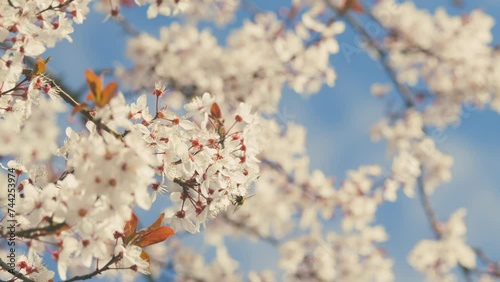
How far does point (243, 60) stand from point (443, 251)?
3.64 meters

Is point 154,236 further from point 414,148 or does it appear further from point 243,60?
point 414,148

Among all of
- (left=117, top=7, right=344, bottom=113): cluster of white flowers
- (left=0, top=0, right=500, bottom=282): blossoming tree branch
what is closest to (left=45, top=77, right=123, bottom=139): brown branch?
(left=0, top=0, right=500, bottom=282): blossoming tree branch

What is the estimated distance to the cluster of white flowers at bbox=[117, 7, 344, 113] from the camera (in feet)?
19.7

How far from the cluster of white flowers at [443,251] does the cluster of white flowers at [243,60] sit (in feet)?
8.99

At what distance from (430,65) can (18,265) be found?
7.49 m

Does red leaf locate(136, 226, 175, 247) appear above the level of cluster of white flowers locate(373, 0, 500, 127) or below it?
below

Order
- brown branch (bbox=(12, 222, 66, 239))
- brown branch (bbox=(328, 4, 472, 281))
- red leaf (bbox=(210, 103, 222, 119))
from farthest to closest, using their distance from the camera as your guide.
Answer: brown branch (bbox=(328, 4, 472, 281)) < red leaf (bbox=(210, 103, 222, 119)) < brown branch (bbox=(12, 222, 66, 239))

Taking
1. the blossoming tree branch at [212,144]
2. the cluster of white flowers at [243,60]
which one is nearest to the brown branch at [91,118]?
the blossoming tree branch at [212,144]

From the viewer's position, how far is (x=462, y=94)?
8.05 meters

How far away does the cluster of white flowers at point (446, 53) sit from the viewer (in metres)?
7.66

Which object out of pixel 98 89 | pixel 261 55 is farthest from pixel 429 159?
pixel 98 89

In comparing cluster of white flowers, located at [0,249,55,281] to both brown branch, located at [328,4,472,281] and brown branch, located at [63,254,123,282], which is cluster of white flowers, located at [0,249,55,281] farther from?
brown branch, located at [328,4,472,281]

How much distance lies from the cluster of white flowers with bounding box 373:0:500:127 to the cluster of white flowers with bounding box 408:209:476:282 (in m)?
1.66

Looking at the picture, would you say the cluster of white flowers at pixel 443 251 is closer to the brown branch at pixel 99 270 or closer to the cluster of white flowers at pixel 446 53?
the cluster of white flowers at pixel 446 53
